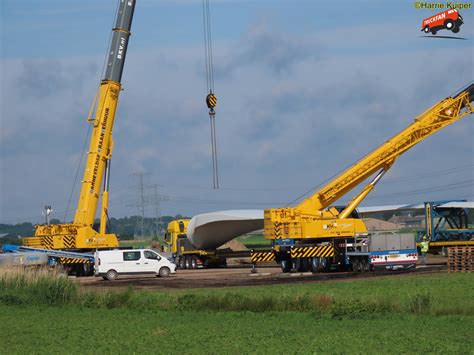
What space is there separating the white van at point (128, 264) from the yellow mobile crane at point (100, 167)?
13.1 feet

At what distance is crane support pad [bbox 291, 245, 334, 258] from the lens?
47.6m

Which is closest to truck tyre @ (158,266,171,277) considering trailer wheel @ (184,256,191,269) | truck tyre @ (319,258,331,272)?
truck tyre @ (319,258,331,272)

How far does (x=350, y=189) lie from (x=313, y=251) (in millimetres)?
4491

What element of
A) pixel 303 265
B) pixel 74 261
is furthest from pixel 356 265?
pixel 74 261

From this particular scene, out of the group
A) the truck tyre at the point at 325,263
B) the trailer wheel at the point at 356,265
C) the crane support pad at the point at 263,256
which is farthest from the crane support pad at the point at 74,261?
the trailer wheel at the point at 356,265

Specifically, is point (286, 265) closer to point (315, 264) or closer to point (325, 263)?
point (315, 264)

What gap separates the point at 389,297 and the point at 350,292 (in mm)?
4391

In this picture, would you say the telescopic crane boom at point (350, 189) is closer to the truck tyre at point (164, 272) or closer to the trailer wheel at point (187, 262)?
the truck tyre at point (164, 272)

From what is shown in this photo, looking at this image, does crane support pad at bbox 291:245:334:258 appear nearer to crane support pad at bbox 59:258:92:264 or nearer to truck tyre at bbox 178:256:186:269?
crane support pad at bbox 59:258:92:264

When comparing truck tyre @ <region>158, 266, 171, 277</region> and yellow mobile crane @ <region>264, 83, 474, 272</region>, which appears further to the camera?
truck tyre @ <region>158, 266, 171, 277</region>

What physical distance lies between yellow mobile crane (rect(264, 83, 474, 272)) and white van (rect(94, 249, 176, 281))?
7011 mm

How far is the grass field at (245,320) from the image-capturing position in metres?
19.9

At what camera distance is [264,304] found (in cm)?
2806

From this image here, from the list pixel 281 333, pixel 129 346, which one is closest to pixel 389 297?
pixel 281 333
